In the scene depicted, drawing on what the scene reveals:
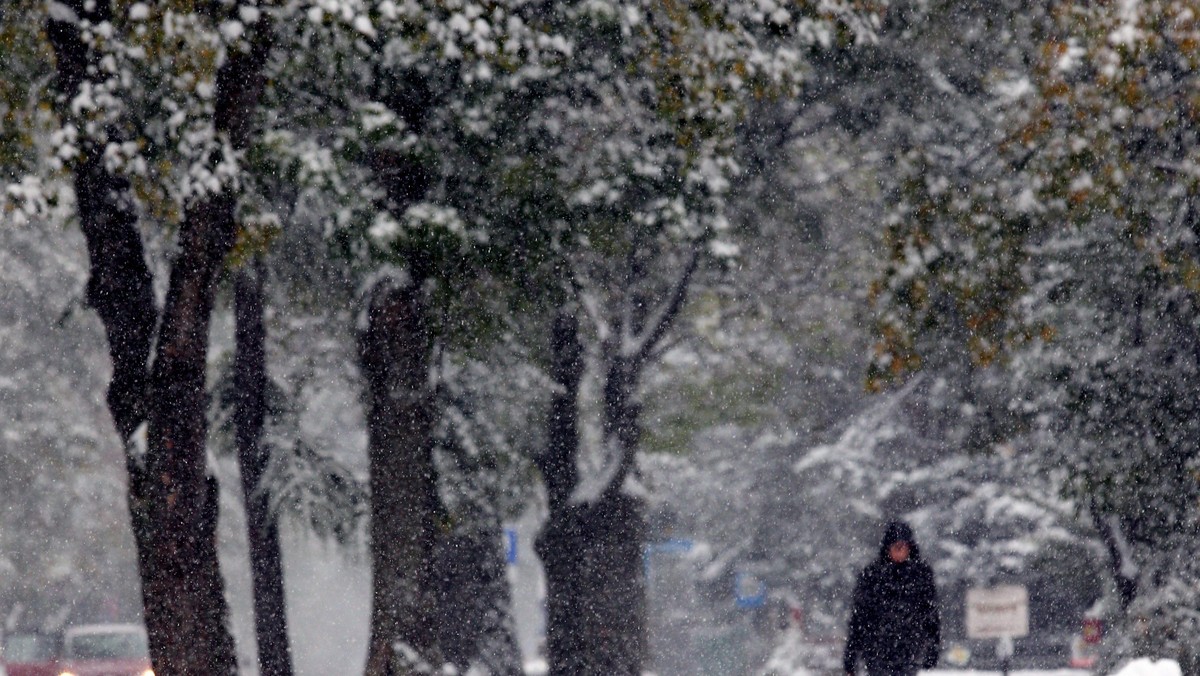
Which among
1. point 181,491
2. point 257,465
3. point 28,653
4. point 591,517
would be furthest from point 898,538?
point 28,653

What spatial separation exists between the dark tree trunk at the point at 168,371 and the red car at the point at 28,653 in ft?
52.3

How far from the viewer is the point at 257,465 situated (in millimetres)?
17109

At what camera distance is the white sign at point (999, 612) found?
18297 millimetres

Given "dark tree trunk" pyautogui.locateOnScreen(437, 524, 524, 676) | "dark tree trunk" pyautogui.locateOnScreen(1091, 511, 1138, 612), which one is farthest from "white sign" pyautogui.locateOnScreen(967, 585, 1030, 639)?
"dark tree trunk" pyautogui.locateOnScreen(437, 524, 524, 676)

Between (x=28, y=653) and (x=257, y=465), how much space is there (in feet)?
44.3

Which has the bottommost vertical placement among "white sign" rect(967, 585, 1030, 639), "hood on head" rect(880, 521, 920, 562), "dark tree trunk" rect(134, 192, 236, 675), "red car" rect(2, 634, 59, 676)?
"red car" rect(2, 634, 59, 676)

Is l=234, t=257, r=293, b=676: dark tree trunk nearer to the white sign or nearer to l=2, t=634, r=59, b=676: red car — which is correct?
the white sign

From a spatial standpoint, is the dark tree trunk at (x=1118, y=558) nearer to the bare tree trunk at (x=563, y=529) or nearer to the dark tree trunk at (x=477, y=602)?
the bare tree trunk at (x=563, y=529)

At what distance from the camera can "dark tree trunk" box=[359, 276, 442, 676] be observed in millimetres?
13586

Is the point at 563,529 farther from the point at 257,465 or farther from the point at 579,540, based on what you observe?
the point at 257,465

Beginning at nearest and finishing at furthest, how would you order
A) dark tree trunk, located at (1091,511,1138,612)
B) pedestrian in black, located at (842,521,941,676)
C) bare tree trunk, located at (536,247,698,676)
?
pedestrian in black, located at (842,521,941,676) → dark tree trunk, located at (1091,511,1138,612) → bare tree trunk, located at (536,247,698,676)

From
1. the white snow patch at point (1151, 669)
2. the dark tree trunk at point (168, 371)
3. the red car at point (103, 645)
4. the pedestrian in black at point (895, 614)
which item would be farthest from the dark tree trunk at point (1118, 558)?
the red car at point (103, 645)

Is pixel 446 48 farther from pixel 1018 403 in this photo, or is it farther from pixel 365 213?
pixel 1018 403

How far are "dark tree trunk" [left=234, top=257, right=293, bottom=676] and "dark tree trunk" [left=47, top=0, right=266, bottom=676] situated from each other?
16.2ft
